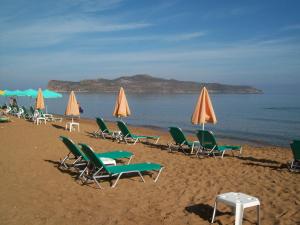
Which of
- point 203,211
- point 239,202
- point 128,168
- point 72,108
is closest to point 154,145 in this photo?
point 72,108

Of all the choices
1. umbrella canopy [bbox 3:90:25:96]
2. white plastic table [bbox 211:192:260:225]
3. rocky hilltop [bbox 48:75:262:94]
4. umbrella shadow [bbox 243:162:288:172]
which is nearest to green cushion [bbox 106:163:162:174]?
white plastic table [bbox 211:192:260:225]

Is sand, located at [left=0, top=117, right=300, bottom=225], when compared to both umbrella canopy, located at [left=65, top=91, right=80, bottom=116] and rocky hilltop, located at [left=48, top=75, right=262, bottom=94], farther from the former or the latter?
rocky hilltop, located at [left=48, top=75, right=262, bottom=94]

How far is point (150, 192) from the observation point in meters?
6.30

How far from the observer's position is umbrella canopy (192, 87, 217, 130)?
987cm

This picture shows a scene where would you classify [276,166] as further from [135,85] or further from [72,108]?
[135,85]

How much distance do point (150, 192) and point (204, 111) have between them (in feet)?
13.4

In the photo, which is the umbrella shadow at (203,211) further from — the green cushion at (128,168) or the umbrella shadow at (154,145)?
the umbrella shadow at (154,145)

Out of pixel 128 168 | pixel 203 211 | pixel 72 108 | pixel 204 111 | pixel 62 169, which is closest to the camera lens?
pixel 203 211

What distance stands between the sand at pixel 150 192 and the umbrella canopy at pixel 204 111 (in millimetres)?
1061

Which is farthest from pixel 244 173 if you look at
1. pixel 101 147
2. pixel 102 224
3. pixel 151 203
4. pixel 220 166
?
pixel 101 147

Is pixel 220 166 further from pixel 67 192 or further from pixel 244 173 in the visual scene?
pixel 67 192

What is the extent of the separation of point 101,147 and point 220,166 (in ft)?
13.2

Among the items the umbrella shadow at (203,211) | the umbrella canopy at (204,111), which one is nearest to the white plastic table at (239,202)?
the umbrella shadow at (203,211)

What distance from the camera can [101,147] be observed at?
36.9 feet
